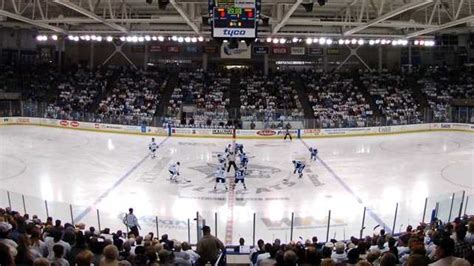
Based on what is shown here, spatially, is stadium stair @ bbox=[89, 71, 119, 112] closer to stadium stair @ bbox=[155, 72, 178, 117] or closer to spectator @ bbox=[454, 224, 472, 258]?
stadium stair @ bbox=[155, 72, 178, 117]

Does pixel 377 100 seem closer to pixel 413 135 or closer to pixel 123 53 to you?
pixel 413 135

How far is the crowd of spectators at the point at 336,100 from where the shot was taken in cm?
3422

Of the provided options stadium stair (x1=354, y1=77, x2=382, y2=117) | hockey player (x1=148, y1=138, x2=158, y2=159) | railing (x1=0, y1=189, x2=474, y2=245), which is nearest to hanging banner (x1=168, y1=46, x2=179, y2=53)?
stadium stair (x1=354, y1=77, x2=382, y2=117)

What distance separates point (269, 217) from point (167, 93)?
2655 cm

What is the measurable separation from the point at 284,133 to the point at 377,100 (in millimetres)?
9854

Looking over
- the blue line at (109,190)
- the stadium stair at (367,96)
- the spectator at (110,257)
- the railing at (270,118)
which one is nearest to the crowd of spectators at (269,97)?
the railing at (270,118)

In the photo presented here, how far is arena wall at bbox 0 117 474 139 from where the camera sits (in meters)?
32.8

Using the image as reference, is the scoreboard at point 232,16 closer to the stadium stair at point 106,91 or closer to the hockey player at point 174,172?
the hockey player at point 174,172

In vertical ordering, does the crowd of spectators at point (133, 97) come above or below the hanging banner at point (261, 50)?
below

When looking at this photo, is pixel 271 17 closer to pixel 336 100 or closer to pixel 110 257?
pixel 336 100

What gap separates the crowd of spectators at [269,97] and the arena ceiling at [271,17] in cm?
477

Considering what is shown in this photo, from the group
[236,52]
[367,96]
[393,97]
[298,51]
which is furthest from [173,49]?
[393,97]

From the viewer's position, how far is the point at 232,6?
55.0ft

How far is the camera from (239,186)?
61.3 ft
